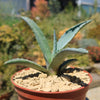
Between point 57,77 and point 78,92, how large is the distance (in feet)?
0.88

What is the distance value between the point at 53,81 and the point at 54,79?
4 centimetres

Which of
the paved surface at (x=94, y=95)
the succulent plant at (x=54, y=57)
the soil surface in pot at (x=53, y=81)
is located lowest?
the paved surface at (x=94, y=95)

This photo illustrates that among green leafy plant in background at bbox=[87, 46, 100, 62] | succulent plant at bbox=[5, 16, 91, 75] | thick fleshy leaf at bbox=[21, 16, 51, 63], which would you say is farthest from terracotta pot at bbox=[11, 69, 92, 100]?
green leafy plant in background at bbox=[87, 46, 100, 62]

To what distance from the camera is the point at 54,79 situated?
4.78 feet

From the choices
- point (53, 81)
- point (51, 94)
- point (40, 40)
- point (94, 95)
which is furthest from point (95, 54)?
point (51, 94)

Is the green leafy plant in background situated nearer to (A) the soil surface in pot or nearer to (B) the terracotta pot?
(A) the soil surface in pot

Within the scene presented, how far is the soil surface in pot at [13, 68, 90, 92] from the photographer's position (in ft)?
A: 4.39

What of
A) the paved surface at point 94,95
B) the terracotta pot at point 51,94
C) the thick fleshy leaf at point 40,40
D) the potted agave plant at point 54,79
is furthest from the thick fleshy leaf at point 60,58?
the paved surface at point 94,95

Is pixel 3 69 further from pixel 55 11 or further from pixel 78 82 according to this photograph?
pixel 55 11

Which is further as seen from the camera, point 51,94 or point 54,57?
point 54,57

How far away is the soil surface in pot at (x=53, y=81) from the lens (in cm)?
134

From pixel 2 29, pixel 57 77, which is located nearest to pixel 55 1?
pixel 2 29

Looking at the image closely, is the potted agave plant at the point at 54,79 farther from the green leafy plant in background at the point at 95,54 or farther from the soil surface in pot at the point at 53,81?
the green leafy plant in background at the point at 95,54

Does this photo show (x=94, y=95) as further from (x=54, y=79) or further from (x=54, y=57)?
(x=54, y=57)
